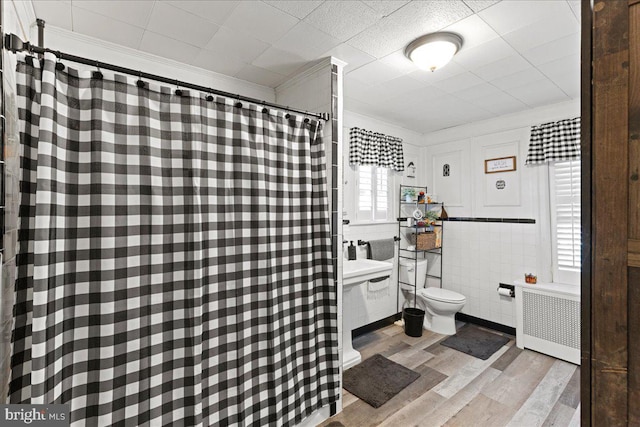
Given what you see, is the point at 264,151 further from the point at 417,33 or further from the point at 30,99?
the point at 417,33

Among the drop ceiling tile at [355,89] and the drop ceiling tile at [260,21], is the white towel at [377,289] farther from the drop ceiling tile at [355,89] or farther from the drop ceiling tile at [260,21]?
the drop ceiling tile at [260,21]

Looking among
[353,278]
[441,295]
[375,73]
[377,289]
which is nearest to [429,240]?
[441,295]

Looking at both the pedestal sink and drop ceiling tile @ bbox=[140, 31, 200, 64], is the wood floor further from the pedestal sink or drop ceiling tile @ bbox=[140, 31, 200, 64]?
drop ceiling tile @ bbox=[140, 31, 200, 64]

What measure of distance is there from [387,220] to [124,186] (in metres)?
2.77

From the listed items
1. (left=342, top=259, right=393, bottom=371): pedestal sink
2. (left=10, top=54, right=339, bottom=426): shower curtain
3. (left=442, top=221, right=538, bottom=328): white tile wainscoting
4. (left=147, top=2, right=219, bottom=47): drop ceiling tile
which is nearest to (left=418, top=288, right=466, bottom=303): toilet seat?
(left=442, top=221, right=538, bottom=328): white tile wainscoting

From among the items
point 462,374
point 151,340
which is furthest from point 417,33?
point 462,374

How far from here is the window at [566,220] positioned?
285 centimetres

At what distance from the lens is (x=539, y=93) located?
Result: 8.83ft

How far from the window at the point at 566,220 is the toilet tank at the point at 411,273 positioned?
1.29m

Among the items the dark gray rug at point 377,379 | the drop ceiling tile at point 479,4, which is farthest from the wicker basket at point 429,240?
the drop ceiling tile at point 479,4

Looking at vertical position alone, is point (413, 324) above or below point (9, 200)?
below

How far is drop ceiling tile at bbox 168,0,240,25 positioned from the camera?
1.51m

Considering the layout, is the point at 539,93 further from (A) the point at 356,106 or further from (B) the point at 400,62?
(A) the point at 356,106

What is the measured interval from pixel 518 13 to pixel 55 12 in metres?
2.36
